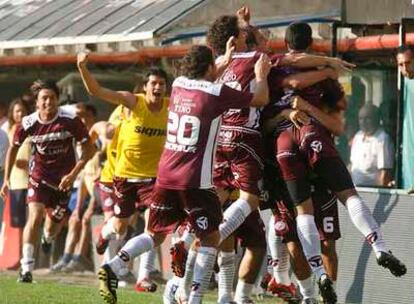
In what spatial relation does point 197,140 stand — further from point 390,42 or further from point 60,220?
point 60,220

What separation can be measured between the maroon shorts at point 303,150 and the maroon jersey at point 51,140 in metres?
5.48

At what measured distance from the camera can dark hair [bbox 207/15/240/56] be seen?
44.6ft

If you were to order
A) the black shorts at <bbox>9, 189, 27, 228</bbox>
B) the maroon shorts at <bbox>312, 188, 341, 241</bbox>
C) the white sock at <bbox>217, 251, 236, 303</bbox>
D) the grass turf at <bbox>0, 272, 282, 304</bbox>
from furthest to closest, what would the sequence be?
1. the black shorts at <bbox>9, 189, 27, 228</bbox>
2. the grass turf at <bbox>0, 272, 282, 304</bbox>
3. the maroon shorts at <bbox>312, 188, 341, 241</bbox>
4. the white sock at <bbox>217, 251, 236, 303</bbox>

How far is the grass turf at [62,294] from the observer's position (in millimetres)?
14867

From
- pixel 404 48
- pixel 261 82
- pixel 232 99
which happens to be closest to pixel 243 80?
pixel 261 82

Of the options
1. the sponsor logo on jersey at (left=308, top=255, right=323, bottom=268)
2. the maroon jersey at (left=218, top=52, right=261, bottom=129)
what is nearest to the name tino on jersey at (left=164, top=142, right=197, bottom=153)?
the maroon jersey at (left=218, top=52, right=261, bottom=129)

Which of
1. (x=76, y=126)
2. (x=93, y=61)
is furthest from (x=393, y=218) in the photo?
(x=93, y=61)

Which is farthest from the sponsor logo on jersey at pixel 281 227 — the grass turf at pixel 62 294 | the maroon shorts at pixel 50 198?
the maroon shorts at pixel 50 198

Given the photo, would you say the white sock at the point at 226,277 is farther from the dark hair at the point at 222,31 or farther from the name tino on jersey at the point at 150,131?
the name tino on jersey at the point at 150,131

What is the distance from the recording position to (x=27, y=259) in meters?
18.3

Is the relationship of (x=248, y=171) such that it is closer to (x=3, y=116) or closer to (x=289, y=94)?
(x=289, y=94)

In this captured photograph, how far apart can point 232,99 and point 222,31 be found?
1.01m

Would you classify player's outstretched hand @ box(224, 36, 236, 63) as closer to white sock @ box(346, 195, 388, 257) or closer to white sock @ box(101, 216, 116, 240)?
white sock @ box(346, 195, 388, 257)

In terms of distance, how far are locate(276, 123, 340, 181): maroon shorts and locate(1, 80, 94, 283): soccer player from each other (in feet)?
17.3
